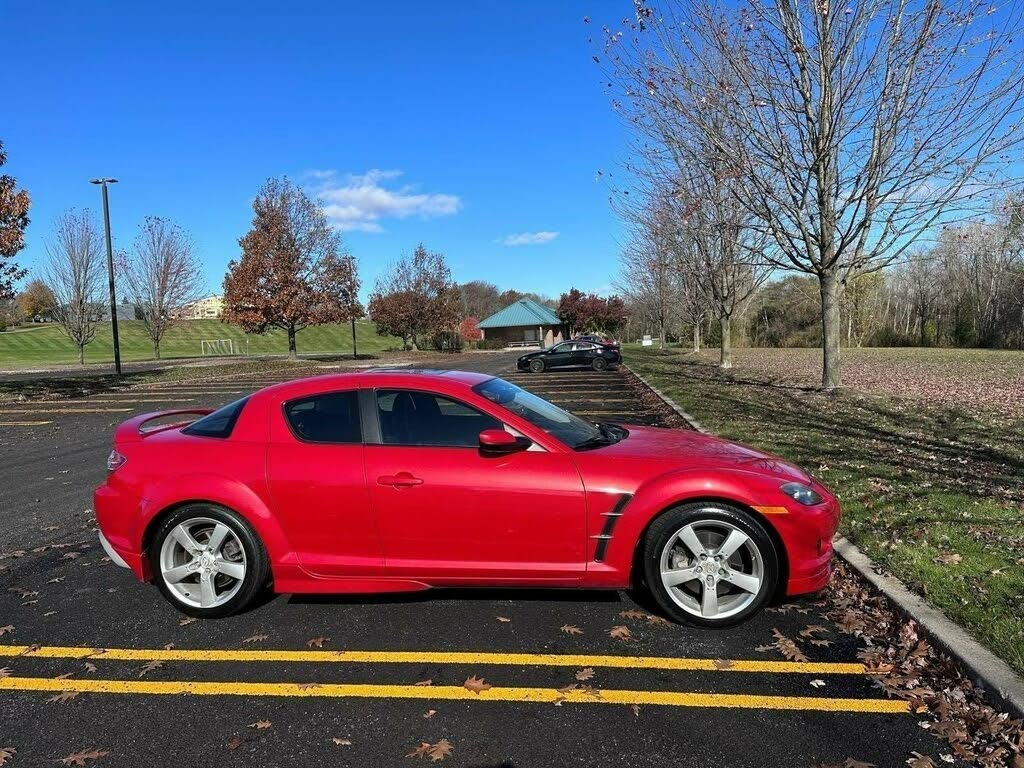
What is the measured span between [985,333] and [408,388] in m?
57.5

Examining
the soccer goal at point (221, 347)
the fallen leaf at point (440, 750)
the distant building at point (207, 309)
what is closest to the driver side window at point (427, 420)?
the fallen leaf at point (440, 750)

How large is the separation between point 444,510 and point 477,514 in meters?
0.19

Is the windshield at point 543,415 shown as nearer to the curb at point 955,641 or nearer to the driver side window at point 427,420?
the driver side window at point 427,420

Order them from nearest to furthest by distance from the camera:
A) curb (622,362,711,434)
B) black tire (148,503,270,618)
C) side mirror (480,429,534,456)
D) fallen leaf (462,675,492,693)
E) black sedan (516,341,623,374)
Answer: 1. fallen leaf (462,675,492,693)
2. side mirror (480,429,534,456)
3. black tire (148,503,270,618)
4. curb (622,362,711,434)
5. black sedan (516,341,623,374)

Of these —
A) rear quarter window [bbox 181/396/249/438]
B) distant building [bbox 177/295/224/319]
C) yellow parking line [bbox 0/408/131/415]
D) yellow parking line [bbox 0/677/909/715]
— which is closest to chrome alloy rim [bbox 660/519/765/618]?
yellow parking line [bbox 0/677/909/715]

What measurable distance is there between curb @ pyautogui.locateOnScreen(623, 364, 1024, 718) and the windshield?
6.55ft

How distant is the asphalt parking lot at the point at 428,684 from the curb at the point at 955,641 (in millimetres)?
412

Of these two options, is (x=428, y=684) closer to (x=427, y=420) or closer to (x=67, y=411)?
(x=427, y=420)

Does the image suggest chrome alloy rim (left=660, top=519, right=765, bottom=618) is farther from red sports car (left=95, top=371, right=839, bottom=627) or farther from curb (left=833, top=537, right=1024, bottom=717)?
curb (left=833, top=537, right=1024, bottom=717)

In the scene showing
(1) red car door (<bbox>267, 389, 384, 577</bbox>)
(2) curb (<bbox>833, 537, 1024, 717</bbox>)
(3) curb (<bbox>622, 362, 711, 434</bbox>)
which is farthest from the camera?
(3) curb (<bbox>622, 362, 711, 434</bbox>)

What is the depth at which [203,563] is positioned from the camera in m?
3.84

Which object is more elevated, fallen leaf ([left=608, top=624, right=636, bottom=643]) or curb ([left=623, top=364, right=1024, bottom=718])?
curb ([left=623, top=364, right=1024, bottom=718])

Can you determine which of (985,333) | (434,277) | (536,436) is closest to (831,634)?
(536,436)

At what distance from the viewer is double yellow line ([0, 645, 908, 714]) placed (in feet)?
9.70
